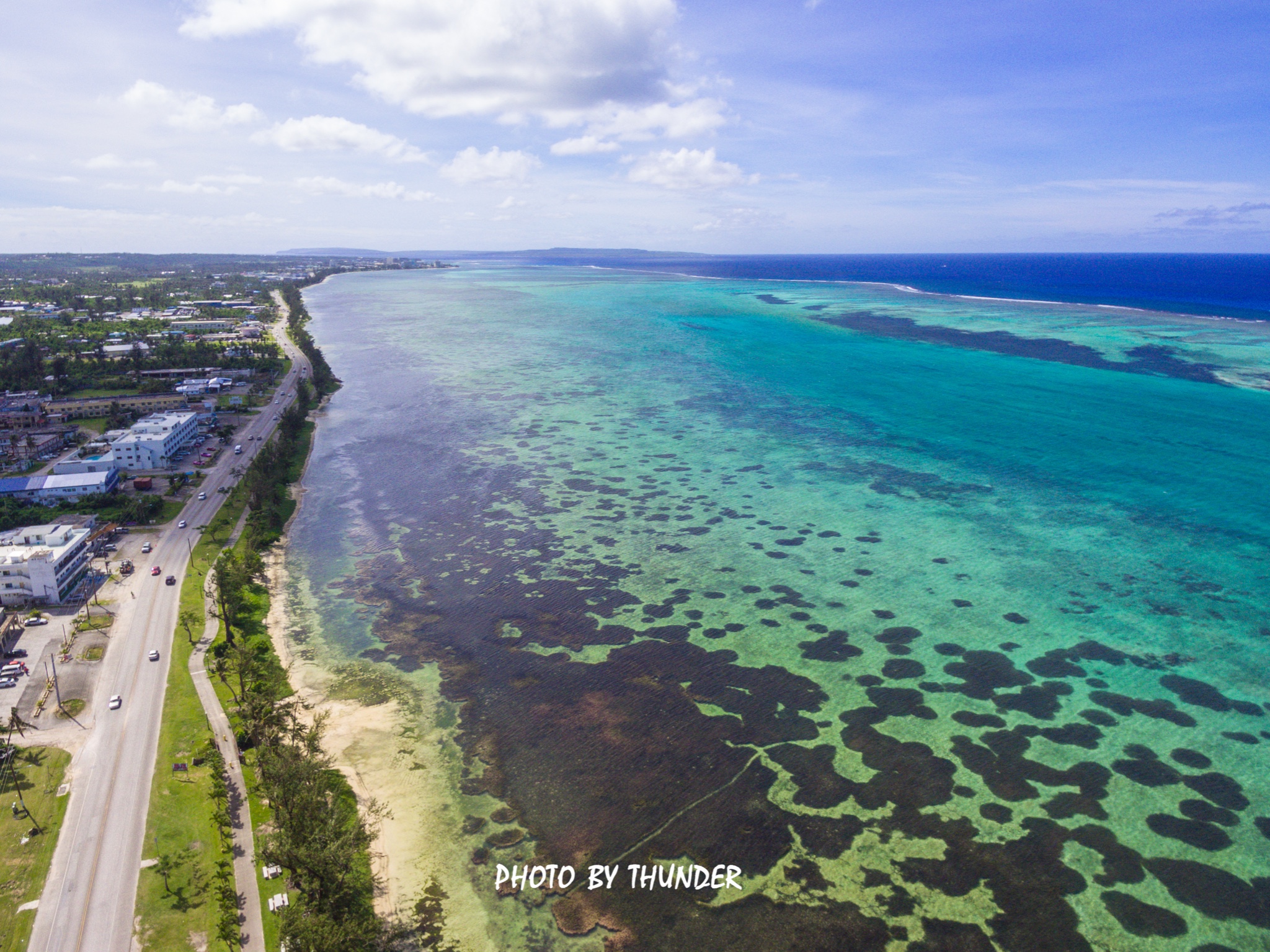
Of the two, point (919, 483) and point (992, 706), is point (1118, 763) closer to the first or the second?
point (992, 706)

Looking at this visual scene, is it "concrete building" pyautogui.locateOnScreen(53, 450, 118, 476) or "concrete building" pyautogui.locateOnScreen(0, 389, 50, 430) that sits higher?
"concrete building" pyautogui.locateOnScreen(0, 389, 50, 430)

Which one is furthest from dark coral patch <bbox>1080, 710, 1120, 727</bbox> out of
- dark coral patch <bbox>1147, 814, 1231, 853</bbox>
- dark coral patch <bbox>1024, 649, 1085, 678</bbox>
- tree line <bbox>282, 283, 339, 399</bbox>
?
tree line <bbox>282, 283, 339, 399</bbox>

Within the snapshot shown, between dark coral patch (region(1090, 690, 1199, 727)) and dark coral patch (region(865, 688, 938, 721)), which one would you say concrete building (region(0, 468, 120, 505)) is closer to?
dark coral patch (region(865, 688, 938, 721))

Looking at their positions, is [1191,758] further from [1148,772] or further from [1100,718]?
[1100,718]

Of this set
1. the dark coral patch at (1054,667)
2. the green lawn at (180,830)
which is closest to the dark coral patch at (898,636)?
the dark coral patch at (1054,667)

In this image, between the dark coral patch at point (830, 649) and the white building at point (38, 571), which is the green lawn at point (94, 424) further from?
the dark coral patch at point (830, 649)

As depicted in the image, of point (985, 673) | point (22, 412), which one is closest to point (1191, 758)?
point (985, 673)

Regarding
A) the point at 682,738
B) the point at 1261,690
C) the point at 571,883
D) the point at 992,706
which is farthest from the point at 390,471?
the point at 1261,690
